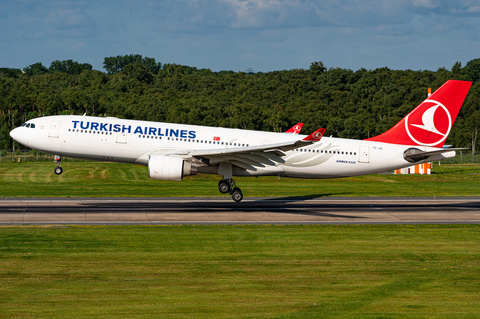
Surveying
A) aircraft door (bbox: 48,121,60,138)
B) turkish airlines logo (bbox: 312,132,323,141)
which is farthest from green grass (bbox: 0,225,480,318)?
aircraft door (bbox: 48,121,60,138)

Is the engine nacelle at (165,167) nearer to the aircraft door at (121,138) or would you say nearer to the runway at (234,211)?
the runway at (234,211)

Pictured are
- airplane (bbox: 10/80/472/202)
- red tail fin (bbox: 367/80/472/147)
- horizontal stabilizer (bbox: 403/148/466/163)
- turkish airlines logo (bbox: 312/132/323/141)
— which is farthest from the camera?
red tail fin (bbox: 367/80/472/147)

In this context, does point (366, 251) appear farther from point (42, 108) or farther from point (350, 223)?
point (42, 108)

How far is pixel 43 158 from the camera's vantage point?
8688 cm

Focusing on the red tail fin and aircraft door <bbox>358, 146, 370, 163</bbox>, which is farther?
the red tail fin

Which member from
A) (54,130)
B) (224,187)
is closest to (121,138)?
(54,130)

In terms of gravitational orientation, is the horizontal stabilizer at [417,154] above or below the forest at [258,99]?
below

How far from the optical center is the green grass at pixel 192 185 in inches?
1907

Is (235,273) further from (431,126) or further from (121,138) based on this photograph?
(431,126)

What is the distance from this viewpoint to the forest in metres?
105

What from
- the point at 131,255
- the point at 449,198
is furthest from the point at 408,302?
the point at 449,198

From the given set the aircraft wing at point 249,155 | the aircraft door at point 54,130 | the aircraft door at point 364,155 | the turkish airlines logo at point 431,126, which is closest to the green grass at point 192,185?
the aircraft door at point 54,130

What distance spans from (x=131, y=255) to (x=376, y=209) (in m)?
22.5

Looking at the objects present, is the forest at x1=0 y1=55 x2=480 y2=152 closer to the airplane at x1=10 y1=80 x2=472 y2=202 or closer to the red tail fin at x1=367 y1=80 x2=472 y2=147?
the airplane at x1=10 y1=80 x2=472 y2=202
